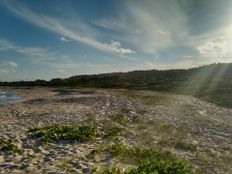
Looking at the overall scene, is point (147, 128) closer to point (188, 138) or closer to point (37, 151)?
point (188, 138)

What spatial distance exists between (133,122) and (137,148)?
9611mm

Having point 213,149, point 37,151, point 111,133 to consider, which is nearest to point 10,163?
point 37,151

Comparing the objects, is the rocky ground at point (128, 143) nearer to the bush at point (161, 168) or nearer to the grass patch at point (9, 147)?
the grass patch at point (9, 147)

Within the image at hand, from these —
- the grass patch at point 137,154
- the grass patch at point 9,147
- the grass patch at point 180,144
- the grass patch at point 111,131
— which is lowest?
the grass patch at point 180,144

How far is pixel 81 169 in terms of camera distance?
12.0 metres

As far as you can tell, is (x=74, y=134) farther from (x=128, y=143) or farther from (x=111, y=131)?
(x=128, y=143)

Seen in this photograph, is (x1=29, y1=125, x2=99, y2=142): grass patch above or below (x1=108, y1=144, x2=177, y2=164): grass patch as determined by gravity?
above

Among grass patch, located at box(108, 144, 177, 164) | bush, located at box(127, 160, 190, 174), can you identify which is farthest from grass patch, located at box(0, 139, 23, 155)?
bush, located at box(127, 160, 190, 174)

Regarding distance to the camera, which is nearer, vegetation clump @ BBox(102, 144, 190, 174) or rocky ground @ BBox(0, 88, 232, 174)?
vegetation clump @ BBox(102, 144, 190, 174)

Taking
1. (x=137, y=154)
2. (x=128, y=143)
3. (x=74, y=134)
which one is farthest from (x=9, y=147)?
(x=128, y=143)

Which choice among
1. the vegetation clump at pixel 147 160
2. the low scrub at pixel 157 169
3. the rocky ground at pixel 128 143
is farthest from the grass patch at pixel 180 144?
the low scrub at pixel 157 169

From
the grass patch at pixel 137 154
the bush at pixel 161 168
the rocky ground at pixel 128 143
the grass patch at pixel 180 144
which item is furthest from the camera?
the grass patch at pixel 180 144

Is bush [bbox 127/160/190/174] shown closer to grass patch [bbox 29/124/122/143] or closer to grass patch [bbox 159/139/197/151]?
grass patch [bbox 159/139/197/151]

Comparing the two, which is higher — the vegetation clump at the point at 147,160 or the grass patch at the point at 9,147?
the grass patch at the point at 9,147
